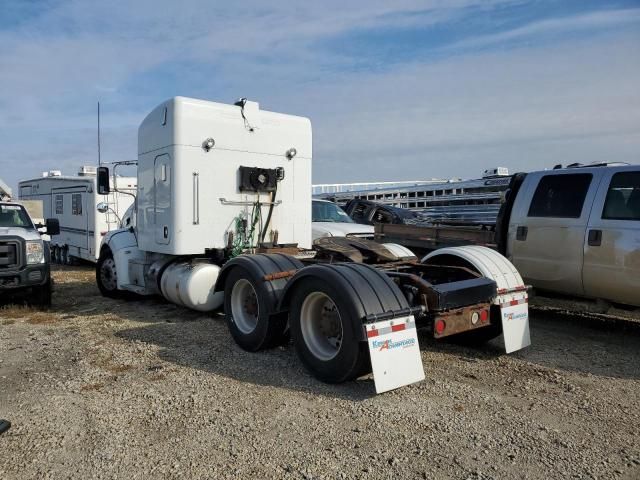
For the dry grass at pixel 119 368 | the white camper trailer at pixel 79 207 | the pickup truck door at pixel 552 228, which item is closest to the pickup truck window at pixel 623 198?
the pickup truck door at pixel 552 228

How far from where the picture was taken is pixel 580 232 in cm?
652

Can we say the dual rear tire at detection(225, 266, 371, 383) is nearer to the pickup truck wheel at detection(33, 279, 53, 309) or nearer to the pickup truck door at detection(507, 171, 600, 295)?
→ the pickup truck door at detection(507, 171, 600, 295)

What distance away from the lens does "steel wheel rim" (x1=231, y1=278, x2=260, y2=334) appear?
6.16 meters

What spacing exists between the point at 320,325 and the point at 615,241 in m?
3.55

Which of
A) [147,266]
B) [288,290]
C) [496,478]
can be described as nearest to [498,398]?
[496,478]

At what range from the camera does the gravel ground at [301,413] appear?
3453 millimetres

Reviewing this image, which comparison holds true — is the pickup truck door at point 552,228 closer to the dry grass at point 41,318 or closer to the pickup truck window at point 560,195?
the pickup truck window at point 560,195

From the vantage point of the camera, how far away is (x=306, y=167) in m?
8.77

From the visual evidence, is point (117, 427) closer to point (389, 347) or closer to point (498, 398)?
point (389, 347)

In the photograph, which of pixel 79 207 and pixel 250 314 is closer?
pixel 250 314

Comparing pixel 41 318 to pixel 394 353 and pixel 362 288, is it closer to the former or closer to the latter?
pixel 362 288

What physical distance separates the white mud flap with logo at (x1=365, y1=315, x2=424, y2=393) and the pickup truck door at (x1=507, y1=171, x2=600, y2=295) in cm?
308

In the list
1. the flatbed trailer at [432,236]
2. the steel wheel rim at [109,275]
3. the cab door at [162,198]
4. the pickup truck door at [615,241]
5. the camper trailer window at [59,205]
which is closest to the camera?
the pickup truck door at [615,241]

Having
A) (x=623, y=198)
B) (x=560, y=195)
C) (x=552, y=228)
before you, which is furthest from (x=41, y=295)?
(x=623, y=198)
